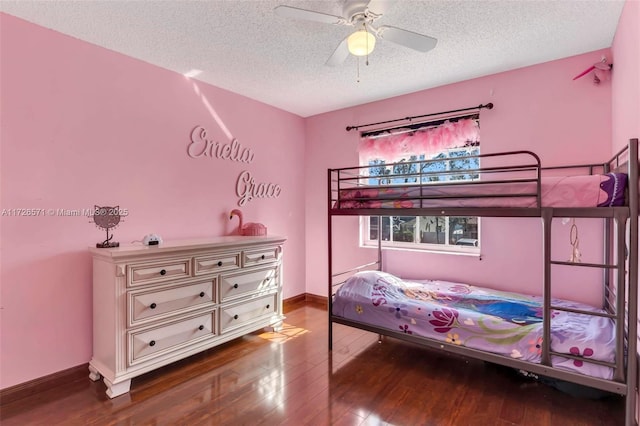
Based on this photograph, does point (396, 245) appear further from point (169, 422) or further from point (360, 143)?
point (169, 422)

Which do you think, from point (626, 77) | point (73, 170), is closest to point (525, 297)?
point (626, 77)

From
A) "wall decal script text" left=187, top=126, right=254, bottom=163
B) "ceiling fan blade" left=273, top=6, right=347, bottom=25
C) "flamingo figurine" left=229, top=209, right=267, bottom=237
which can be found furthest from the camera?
"flamingo figurine" left=229, top=209, right=267, bottom=237

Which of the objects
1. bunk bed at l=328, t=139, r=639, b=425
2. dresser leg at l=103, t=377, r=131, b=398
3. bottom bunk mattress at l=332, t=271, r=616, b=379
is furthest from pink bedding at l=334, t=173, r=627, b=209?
dresser leg at l=103, t=377, r=131, b=398

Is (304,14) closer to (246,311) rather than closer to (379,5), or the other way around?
(379,5)

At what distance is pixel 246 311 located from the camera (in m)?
3.14

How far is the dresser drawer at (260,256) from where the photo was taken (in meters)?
3.12

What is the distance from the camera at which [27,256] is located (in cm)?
229

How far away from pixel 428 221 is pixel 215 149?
2542mm

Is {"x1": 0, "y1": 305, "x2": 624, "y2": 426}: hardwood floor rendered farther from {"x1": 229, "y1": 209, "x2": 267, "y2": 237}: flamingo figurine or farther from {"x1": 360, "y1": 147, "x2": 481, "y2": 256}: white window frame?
{"x1": 229, "y1": 209, "x2": 267, "y2": 237}: flamingo figurine

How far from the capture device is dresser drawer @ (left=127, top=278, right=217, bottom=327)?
236 centimetres

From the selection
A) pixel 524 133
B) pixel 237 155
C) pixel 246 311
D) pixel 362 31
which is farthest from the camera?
pixel 237 155

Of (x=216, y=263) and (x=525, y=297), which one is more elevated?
(x=216, y=263)

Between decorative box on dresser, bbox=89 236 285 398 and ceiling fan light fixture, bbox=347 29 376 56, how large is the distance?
6.25 feet

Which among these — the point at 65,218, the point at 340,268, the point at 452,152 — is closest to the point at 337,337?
the point at 340,268
